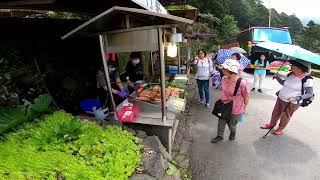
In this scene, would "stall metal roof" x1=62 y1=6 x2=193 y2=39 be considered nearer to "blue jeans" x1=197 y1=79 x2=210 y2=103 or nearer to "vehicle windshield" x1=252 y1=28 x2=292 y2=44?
"blue jeans" x1=197 y1=79 x2=210 y2=103

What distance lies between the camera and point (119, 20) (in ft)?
19.2

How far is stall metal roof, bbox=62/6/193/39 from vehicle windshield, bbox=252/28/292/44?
17.6 m

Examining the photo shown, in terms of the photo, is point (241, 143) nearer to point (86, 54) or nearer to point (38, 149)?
point (38, 149)

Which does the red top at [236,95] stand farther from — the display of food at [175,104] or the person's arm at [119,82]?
the person's arm at [119,82]

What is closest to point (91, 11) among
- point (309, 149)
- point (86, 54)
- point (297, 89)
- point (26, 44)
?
point (86, 54)

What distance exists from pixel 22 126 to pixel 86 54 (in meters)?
Result: 4.44

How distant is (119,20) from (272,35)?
1855 cm

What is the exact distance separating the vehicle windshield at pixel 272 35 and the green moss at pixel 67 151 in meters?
18.7

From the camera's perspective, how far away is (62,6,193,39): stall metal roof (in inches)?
200

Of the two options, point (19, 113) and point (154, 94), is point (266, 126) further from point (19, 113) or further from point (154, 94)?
point (19, 113)

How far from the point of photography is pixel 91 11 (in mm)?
9836

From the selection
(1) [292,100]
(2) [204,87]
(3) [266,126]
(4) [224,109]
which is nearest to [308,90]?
(1) [292,100]

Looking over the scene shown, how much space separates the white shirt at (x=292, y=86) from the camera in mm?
7082

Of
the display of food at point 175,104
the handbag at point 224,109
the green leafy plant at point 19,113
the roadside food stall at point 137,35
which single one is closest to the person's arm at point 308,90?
the handbag at point 224,109
